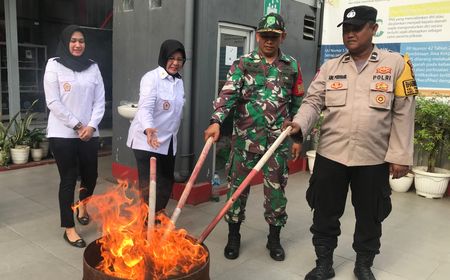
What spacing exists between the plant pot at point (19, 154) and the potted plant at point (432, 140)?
18.2 ft

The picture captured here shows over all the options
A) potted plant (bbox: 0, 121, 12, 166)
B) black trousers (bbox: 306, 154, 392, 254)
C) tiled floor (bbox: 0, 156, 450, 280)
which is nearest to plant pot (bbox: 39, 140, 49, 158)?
potted plant (bbox: 0, 121, 12, 166)

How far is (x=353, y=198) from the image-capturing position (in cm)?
304

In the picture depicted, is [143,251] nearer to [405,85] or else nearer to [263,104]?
[263,104]

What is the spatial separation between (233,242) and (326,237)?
2.71ft

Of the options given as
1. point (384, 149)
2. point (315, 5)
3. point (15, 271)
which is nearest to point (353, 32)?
point (384, 149)

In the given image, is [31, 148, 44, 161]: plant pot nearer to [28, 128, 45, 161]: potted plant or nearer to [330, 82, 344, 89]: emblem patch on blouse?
[28, 128, 45, 161]: potted plant

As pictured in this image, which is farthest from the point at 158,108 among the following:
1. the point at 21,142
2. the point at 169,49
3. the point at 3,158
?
the point at 21,142

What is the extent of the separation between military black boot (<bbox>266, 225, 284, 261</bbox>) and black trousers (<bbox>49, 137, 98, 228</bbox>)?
1.72 meters

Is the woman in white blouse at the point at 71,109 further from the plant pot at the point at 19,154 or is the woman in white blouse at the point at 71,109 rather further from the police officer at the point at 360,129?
the plant pot at the point at 19,154

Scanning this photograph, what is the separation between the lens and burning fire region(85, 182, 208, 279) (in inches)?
75.7

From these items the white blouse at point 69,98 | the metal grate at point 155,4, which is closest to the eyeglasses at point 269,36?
the white blouse at point 69,98

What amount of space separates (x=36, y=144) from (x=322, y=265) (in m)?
4.90

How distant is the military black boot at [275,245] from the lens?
11.4ft

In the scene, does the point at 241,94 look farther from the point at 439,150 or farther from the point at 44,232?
the point at 439,150
